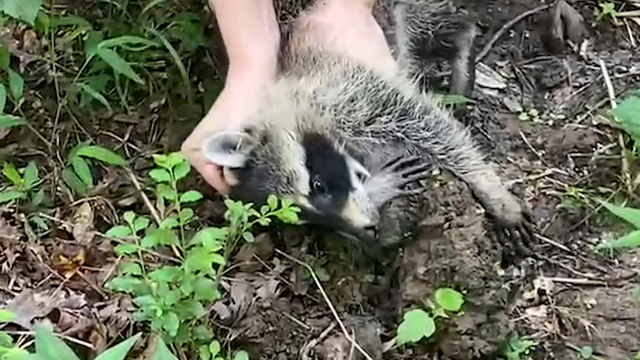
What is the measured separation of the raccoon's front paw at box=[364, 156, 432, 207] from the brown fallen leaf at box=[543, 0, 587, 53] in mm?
870

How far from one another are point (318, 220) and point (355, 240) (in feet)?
0.30

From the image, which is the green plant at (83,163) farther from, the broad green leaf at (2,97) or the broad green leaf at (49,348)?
the broad green leaf at (49,348)

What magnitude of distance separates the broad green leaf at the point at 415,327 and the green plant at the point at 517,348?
227mm

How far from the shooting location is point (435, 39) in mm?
3314

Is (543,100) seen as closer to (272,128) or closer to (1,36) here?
(272,128)

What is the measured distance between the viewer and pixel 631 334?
102 inches

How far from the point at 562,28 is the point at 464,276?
120 centimetres

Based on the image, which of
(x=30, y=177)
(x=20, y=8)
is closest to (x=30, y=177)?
(x=30, y=177)

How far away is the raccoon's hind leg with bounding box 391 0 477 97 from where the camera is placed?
10.5 feet

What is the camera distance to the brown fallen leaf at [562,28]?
3.45 m

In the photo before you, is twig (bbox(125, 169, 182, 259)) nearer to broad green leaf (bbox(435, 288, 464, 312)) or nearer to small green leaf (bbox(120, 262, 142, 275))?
small green leaf (bbox(120, 262, 142, 275))

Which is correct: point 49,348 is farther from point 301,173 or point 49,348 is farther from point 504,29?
point 504,29

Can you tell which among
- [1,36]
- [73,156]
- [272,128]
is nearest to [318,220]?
[272,128]

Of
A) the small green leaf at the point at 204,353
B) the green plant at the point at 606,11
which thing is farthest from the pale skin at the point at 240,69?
the green plant at the point at 606,11
